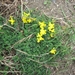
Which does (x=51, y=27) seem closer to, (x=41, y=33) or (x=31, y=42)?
(x=41, y=33)

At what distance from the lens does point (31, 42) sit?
297cm

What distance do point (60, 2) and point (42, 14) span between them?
11.6 inches

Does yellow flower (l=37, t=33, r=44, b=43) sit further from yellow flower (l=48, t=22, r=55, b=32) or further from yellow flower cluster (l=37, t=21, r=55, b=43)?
yellow flower (l=48, t=22, r=55, b=32)

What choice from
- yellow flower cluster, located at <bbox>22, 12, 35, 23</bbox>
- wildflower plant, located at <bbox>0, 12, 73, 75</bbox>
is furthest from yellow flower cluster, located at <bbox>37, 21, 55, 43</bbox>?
yellow flower cluster, located at <bbox>22, 12, 35, 23</bbox>

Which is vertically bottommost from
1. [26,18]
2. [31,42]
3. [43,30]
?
[31,42]

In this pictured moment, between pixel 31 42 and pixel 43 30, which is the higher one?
pixel 43 30

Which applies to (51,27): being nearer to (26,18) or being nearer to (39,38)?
(39,38)

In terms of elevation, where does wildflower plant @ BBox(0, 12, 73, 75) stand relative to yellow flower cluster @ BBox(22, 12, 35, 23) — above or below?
below

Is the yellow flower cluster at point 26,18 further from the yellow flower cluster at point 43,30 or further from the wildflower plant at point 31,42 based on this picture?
the yellow flower cluster at point 43,30

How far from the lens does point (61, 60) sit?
10.0ft

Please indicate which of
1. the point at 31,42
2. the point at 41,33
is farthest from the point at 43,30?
the point at 31,42

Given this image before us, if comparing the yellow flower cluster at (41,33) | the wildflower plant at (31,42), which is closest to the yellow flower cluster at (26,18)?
the wildflower plant at (31,42)

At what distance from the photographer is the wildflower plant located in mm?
2930

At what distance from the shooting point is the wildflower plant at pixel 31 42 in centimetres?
293
